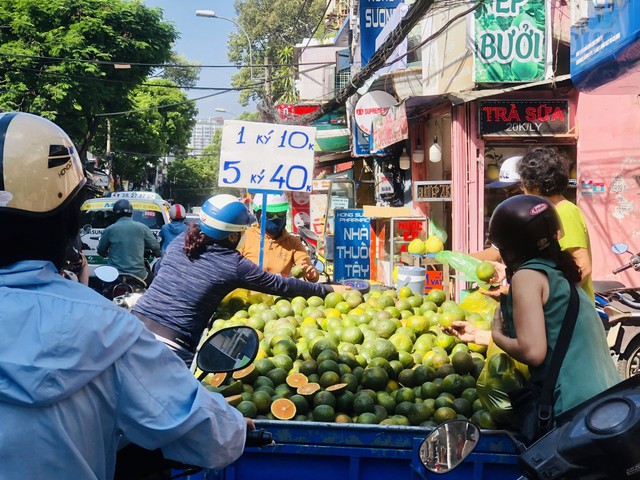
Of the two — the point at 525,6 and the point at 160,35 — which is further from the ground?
the point at 160,35

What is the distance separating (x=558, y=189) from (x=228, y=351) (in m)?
2.67

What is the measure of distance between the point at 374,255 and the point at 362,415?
527 inches

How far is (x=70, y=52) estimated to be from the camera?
24938 millimetres

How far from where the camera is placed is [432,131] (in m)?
15.1

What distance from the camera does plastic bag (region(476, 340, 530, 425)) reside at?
9.30 feet

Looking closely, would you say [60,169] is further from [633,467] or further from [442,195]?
[442,195]

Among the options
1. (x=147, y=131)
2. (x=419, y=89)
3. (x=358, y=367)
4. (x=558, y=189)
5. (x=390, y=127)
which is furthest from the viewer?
(x=147, y=131)

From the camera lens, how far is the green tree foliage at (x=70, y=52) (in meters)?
24.8

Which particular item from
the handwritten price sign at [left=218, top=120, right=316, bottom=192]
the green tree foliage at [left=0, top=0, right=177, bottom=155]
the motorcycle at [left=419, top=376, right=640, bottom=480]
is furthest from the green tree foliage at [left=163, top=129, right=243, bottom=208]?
the motorcycle at [left=419, top=376, right=640, bottom=480]

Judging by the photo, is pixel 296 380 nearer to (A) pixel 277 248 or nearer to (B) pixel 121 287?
(A) pixel 277 248

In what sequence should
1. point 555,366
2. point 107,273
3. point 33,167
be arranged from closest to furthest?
1. point 33,167
2. point 555,366
3. point 107,273

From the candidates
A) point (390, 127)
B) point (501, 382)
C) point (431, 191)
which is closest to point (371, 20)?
point (390, 127)

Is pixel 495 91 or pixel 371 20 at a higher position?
pixel 371 20

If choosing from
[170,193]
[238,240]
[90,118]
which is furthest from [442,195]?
[170,193]
